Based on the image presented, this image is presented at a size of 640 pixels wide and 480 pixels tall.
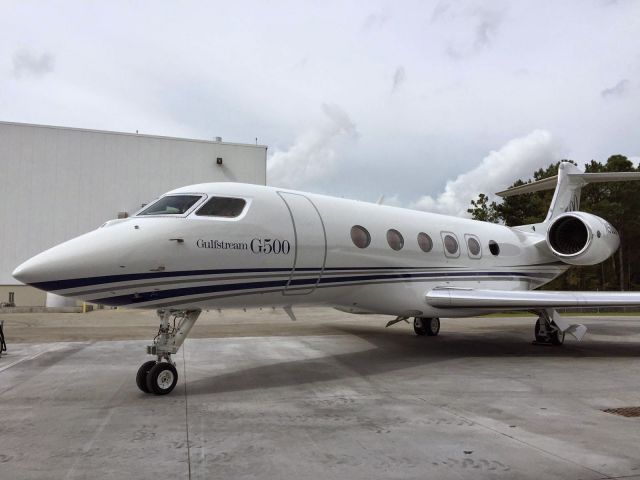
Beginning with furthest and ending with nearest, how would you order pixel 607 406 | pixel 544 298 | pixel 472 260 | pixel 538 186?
pixel 538 186, pixel 472 260, pixel 544 298, pixel 607 406

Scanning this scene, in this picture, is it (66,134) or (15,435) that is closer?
(15,435)

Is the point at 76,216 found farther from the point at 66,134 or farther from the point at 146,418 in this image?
the point at 146,418

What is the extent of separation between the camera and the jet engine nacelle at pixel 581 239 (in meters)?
13.5

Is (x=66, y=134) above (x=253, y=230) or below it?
above

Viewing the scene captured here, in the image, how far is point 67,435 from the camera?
5.12 m

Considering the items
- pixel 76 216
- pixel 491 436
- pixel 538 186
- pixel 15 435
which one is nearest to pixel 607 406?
pixel 491 436

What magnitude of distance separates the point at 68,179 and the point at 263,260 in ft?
89.6

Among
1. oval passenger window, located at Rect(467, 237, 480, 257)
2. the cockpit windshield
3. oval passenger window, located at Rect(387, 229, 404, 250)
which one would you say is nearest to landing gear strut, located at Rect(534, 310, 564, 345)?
oval passenger window, located at Rect(467, 237, 480, 257)

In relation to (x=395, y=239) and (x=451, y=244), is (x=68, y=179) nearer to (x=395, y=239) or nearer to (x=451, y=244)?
(x=451, y=244)

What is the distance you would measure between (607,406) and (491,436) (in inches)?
96.5

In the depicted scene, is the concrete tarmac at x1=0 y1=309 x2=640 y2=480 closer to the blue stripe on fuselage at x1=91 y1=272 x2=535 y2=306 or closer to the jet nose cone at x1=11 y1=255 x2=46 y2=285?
the blue stripe on fuselage at x1=91 y1=272 x2=535 y2=306

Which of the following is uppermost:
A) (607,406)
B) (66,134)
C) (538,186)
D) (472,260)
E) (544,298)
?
(66,134)

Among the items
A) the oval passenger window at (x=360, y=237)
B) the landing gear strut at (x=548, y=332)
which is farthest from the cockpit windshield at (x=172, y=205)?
the landing gear strut at (x=548, y=332)

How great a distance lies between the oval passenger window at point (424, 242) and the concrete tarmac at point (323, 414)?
2301 millimetres
